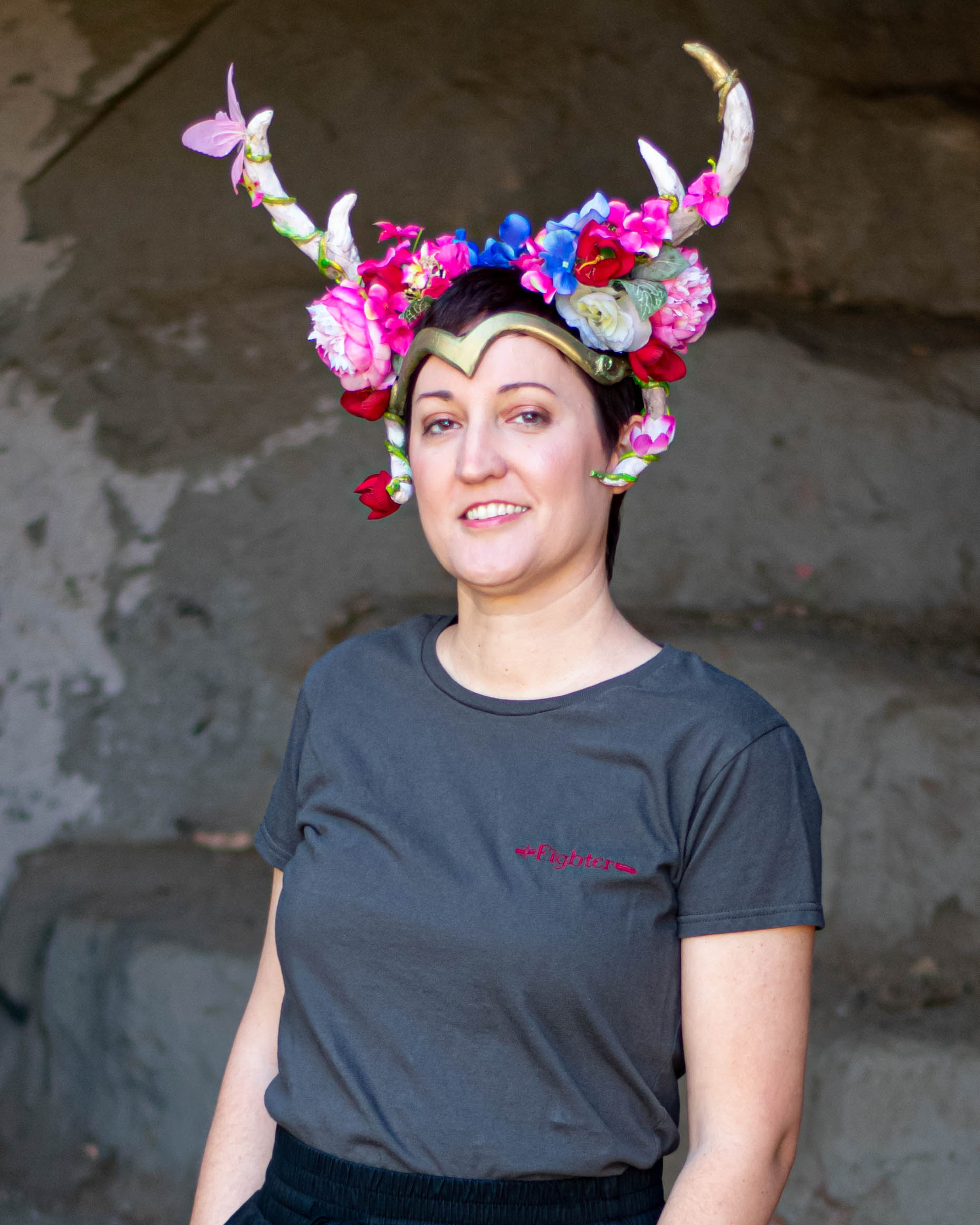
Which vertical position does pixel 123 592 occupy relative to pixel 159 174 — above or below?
below

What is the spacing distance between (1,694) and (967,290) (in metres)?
1.72

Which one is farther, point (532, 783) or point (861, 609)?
point (861, 609)

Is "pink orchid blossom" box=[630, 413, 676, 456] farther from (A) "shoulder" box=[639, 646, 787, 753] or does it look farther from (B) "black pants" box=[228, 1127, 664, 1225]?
(B) "black pants" box=[228, 1127, 664, 1225]

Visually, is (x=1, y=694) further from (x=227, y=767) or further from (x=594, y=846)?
(x=594, y=846)

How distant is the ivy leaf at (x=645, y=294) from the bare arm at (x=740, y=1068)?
2.06 feet

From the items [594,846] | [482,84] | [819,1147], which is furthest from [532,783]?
[482,84]

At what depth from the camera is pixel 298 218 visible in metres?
1.61

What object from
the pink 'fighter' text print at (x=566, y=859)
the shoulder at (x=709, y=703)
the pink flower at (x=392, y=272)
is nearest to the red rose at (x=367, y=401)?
the pink flower at (x=392, y=272)

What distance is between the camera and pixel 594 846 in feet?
4.32

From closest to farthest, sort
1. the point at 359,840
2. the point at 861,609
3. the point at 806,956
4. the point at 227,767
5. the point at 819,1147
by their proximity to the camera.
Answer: the point at 806,956 → the point at 359,840 → the point at 819,1147 → the point at 861,609 → the point at 227,767

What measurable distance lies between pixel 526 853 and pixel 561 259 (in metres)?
0.59

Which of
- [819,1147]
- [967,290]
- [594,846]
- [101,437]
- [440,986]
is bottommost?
[819,1147]

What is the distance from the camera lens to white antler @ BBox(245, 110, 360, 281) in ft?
5.20

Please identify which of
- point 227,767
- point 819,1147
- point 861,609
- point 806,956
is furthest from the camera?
point 227,767
